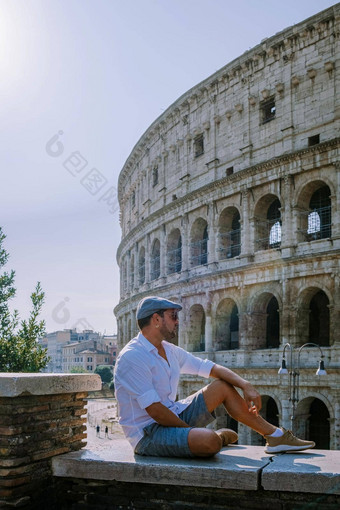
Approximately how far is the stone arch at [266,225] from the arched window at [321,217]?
124 cm

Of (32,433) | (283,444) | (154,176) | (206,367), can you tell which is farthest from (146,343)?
(154,176)

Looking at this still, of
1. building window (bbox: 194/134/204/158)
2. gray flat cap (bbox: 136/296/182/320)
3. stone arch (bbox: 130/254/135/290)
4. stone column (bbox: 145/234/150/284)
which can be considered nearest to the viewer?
gray flat cap (bbox: 136/296/182/320)

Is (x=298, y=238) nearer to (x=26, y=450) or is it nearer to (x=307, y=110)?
(x=307, y=110)

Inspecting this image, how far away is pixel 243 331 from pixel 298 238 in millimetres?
4058

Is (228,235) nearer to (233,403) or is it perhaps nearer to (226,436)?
(226,436)

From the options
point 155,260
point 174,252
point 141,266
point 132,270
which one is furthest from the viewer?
point 132,270

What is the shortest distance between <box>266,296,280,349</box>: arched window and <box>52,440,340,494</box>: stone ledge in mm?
18443

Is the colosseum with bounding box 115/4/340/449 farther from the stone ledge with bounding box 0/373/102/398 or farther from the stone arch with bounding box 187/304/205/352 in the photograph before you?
the stone ledge with bounding box 0/373/102/398

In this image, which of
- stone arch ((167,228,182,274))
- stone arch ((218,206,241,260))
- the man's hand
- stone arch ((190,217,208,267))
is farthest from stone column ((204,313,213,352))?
the man's hand

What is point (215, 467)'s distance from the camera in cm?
372

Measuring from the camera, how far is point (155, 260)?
95.5 ft

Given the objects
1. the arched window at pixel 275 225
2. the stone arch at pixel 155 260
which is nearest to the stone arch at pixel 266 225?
the arched window at pixel 275 225

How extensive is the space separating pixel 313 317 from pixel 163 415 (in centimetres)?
1834

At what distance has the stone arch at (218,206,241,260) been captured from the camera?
914 inches
